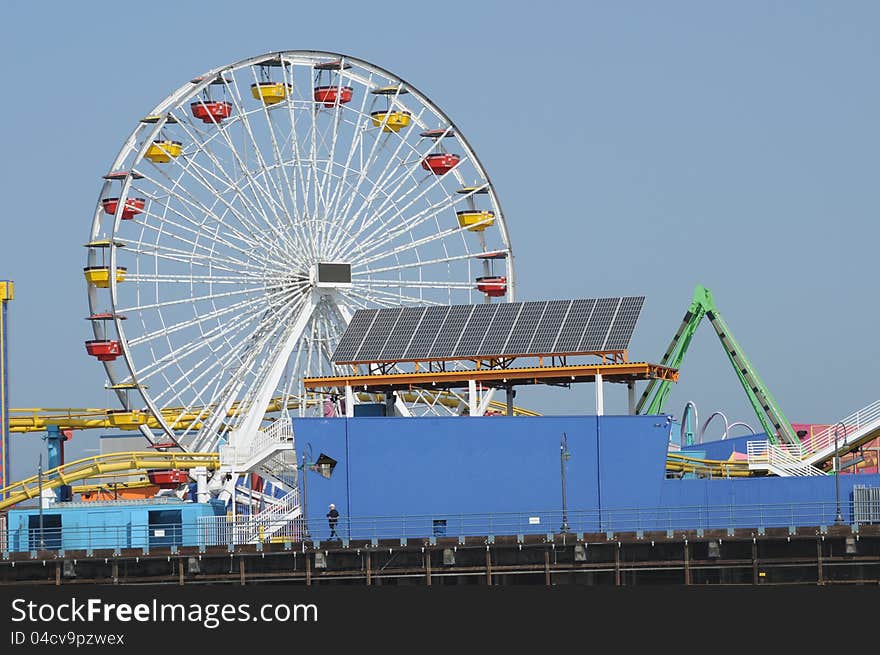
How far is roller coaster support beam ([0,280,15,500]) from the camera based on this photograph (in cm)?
10244

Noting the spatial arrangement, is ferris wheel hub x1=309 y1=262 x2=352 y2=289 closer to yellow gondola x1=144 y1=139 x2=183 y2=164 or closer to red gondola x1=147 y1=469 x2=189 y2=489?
yellow gondola x1=144 y1=139 x2=183 y2=164

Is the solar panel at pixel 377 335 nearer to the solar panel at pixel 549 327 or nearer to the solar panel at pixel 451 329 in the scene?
the solar panel at pixel 451 329

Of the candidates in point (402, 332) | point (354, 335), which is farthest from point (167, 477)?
point (402, 332)

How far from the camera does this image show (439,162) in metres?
102

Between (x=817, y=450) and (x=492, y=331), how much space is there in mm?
14493

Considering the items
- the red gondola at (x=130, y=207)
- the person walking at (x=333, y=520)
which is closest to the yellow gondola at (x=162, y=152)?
the red gondola at (x=130, y=207)

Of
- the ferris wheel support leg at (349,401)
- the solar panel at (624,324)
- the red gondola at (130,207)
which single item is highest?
the red gondola at (130,207)

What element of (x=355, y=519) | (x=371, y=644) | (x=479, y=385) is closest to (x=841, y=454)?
(x=479, y=385)

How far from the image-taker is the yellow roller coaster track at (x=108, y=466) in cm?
9188

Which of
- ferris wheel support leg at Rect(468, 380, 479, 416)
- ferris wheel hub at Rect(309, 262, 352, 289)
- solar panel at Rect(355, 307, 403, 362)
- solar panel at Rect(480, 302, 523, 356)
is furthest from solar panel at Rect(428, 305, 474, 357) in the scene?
ferris wheel hub at Rect(309, 262, 352, 289)

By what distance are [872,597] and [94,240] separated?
42.7 metres

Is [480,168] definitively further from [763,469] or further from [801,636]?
[801,636]

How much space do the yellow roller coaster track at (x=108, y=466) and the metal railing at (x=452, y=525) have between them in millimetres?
7698

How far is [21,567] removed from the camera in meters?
74.2
